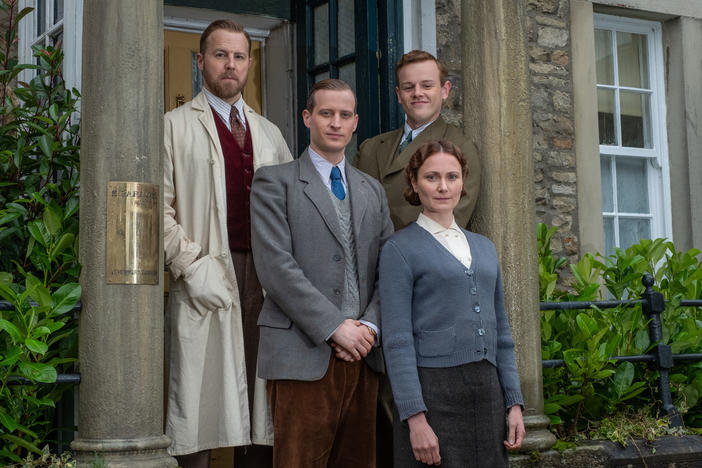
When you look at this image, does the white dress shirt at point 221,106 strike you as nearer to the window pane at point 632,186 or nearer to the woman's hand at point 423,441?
the woman's hand at point 423,441

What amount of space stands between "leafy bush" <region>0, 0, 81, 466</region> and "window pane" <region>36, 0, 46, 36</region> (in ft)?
2.34

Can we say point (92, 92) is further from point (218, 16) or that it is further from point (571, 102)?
point (571, 102)

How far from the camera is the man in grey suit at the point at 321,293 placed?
3.32 m

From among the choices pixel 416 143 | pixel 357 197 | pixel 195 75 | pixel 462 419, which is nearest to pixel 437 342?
pixel 462 419

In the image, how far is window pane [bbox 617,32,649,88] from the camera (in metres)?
7.06

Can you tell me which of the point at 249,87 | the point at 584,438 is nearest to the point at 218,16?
the point at 249,87

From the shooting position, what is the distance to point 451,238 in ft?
11.1

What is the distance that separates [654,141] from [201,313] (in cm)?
452

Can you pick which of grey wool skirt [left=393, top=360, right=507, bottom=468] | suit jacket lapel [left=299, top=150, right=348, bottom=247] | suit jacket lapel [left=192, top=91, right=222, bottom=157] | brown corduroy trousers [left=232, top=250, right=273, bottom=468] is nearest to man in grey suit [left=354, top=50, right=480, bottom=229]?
suit jacket lapel [left=299, top=150, right=348, bottom=247]

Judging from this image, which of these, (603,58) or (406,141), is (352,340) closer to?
(406,141)

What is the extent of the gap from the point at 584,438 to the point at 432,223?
6.12ft

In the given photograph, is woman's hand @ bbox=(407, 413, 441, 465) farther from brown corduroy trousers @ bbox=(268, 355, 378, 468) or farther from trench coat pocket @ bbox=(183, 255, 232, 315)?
trench coat pocket @ bbox=(183, 255, 232, 315)

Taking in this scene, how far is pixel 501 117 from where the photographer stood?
14.5 feet

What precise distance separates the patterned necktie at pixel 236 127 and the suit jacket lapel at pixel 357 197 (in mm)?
631
